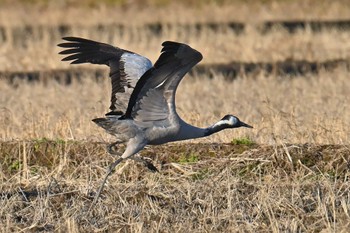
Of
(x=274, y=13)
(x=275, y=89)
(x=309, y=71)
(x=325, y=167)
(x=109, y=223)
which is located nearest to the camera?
(x=109, y=223)

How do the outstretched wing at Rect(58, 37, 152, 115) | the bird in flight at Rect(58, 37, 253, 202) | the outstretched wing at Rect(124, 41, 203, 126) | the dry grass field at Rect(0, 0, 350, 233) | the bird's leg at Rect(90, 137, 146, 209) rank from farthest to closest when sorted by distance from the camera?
1. the outstretched wing at Rect(58, 37, 152, 115)
2. the bird's leg at Rect(90, 137, 146, 209)
3. the bird in flight at Rect(58, 37, 253, 202)
4. the outstretched wing at Rect(124, 41, 203, 126)
5. the dry grass field at Rect(0, 0, 350, 233)

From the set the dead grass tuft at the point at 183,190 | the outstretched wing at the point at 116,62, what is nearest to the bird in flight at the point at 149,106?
the outstretched wing at the point at 116,62

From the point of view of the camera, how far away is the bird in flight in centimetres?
846

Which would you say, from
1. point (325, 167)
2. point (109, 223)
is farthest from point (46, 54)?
point (109, 223)

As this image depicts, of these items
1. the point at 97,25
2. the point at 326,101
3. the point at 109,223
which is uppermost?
the point at 97,25

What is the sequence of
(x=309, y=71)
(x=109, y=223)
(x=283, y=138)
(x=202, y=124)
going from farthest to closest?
(x=309, y=71)
(x=202, y=124)
(x=283, y=138)
(x=109, y=223)

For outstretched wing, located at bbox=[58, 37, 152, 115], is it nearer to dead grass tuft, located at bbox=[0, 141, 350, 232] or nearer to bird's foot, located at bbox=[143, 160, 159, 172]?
dead grass tuft, located at bbox=[0, 141, 350, 232]

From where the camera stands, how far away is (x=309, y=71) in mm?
16750

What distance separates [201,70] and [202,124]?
5.80 meters

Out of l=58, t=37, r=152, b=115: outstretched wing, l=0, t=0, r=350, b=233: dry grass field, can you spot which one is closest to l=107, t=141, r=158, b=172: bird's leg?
l=0, t=0, r=350, b=233: dry grass field

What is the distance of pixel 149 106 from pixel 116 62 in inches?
41.6

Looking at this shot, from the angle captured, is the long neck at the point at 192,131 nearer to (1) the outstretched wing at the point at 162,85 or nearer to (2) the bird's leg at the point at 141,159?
(1) the outstretched wing at the point at 162,85

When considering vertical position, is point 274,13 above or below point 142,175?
above

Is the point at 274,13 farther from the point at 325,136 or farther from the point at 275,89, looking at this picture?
the point at 325,136
